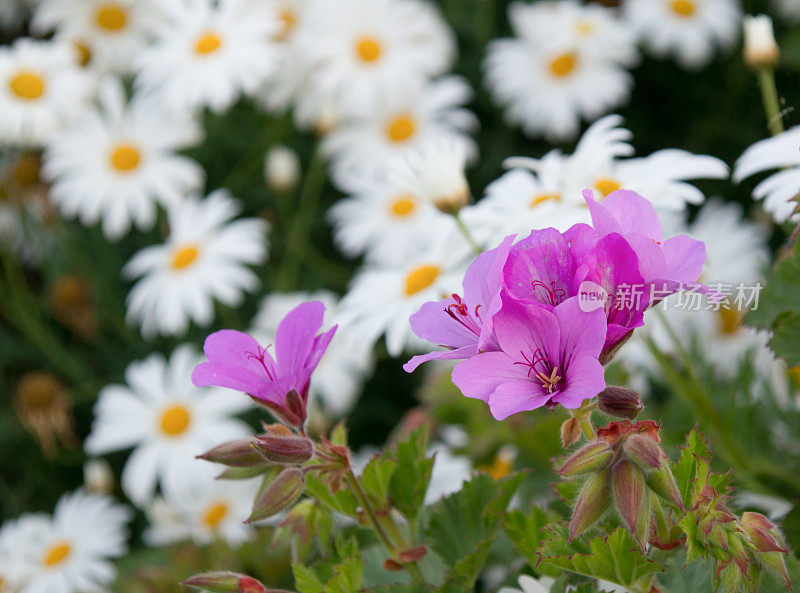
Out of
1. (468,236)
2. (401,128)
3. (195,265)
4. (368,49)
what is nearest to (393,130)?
(401,128)

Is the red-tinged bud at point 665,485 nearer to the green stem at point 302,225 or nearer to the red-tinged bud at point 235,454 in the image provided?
the red-tinged bud at point 235,454

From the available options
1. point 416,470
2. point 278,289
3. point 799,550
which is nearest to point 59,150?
point 278,289

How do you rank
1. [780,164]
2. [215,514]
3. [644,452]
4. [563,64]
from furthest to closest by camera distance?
[563,64], [215,514], [780,164], [644,452]

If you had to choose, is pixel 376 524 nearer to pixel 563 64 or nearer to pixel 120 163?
pixel 120 163

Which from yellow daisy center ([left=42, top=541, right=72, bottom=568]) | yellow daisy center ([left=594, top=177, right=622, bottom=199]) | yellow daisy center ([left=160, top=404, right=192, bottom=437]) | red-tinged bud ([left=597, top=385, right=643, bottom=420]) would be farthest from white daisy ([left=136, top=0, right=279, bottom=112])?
red-tinged bud ([left=597, top=385, right=643, bottom=420])

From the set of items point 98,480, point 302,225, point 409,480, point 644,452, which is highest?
point 644,452

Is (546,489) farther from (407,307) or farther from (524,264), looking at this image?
(524,264)
